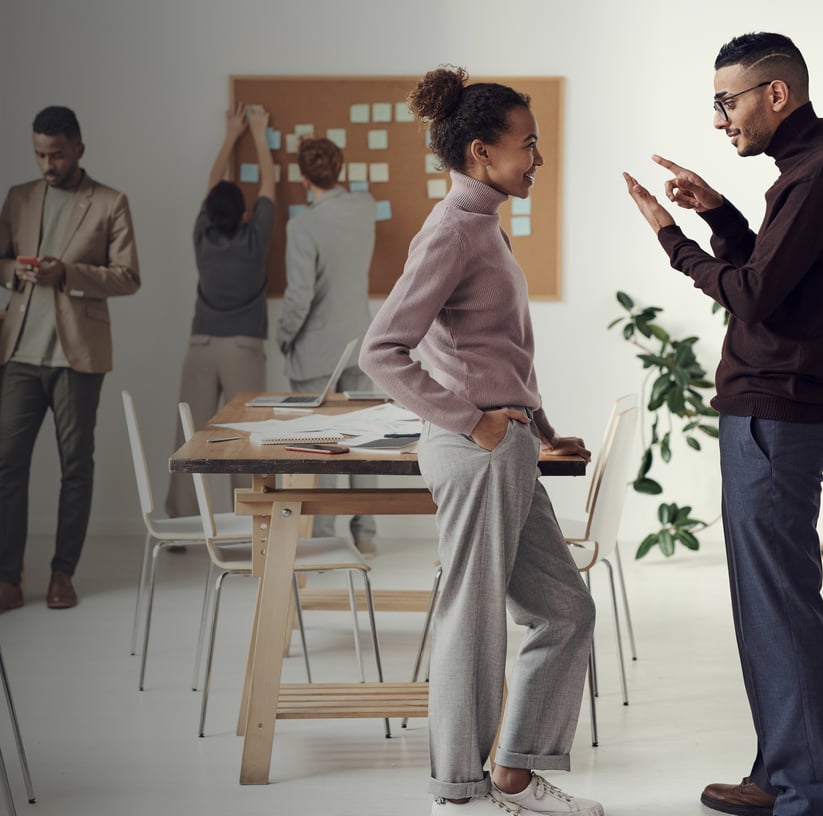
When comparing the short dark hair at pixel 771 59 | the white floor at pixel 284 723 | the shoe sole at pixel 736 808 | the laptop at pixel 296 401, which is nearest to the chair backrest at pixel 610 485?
the white floor at pixel 284 723

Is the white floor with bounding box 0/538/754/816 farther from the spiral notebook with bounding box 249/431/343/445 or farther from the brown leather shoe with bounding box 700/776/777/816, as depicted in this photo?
the spiral notebook with bounding box 249/431/343/445

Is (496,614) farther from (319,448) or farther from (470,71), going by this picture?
(470,71)

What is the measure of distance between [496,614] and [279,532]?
641 millimetres

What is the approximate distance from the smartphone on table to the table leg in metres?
0.13

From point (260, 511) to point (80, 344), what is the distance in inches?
71.4

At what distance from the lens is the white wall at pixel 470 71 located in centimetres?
514

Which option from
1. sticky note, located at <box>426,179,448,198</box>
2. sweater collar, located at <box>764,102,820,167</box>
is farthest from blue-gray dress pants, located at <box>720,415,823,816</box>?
sticky note, located at <box>426,179,448,198</box>

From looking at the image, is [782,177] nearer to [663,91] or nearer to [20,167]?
[663,91]

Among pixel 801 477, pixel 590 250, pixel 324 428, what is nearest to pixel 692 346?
pixel 590 250

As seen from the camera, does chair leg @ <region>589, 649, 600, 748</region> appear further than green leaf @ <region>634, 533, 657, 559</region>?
No

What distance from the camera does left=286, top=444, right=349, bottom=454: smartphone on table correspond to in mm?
2641

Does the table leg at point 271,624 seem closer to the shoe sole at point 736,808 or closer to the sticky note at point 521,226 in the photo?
the shoe sole at point 736,808

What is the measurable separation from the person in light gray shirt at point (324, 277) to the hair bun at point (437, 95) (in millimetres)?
2605

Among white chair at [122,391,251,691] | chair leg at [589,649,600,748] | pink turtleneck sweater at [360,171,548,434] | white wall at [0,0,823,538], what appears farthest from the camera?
white wall at [0,0,823,538]
